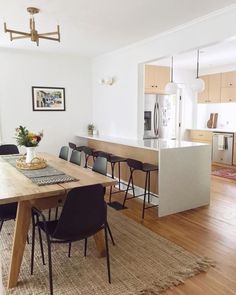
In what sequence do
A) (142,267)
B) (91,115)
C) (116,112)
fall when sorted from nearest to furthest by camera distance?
1. (142,267)
2. (116,112)
3. (91,115)

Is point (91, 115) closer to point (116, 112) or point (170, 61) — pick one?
point (116, 112)

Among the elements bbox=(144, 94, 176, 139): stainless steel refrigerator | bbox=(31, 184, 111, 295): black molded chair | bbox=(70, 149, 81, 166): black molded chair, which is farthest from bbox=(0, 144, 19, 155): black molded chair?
bbox=(144, 94, 176, 139): stainless steel refrigerator

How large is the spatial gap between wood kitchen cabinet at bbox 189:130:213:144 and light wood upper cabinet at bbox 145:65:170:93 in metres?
1.66

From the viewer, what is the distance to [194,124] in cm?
759

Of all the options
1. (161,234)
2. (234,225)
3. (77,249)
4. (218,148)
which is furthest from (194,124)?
(77,249)

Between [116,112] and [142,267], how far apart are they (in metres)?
3.44

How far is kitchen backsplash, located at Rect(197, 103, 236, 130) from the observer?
6943 millimetres

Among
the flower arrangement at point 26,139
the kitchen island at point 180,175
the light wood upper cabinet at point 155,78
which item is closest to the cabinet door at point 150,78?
the light wood upper cabinet at point 155,78

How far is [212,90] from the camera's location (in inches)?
275

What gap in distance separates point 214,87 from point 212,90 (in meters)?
0.09

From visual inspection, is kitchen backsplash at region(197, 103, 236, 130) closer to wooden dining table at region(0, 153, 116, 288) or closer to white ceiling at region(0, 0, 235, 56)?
white ceiling at region(0, 0, 235, 56)

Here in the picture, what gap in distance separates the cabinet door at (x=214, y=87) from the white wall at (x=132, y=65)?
312 centimetres

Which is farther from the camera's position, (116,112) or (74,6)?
(116,112)

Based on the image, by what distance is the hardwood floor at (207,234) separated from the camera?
2123 mm
